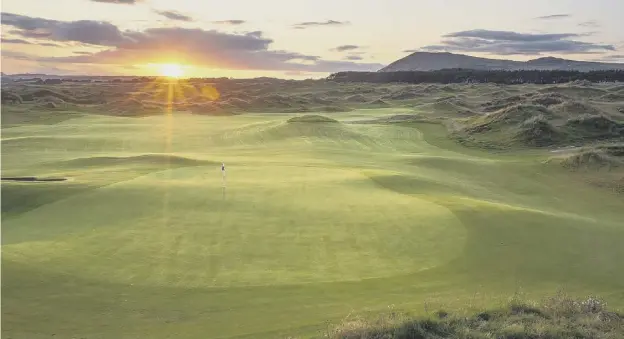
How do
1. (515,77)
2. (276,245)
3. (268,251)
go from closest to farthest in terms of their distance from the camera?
(268,251)
(276,245)
(515,77)

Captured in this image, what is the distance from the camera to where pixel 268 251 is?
13.0m

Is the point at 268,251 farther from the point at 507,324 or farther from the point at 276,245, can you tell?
the point at 507,324

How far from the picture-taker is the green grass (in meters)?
10.0

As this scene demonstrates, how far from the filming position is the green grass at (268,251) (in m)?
10.0

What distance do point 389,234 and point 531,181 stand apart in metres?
17.3

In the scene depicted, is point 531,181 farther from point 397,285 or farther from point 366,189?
point 397,285

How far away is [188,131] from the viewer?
47969 mm

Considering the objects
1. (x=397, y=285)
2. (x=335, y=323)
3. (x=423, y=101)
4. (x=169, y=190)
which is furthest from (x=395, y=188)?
(x=423, y=101)

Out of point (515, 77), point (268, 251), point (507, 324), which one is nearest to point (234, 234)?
point (268, 251)

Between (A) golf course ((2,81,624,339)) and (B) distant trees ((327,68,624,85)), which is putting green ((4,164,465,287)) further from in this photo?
(B) distant trees ((327,68,624,85))

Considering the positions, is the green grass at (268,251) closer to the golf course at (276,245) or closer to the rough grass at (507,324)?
the golf course at (276,245)

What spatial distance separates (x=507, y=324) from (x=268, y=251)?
5.61 meters

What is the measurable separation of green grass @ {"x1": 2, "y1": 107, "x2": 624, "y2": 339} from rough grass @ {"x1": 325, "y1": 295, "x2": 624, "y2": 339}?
0.72m

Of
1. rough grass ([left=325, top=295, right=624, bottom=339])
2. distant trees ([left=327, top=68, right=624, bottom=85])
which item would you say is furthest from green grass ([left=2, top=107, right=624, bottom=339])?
distant trees ([left=327, top=68, right=624, bottom=85])
